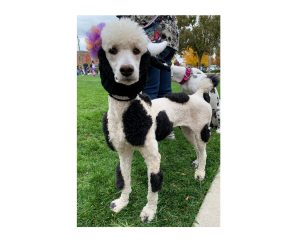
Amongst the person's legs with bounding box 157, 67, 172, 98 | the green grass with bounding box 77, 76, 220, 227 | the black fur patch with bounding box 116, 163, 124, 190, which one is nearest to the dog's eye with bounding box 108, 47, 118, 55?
the green grass with bounding box 77, 76, 220, 227

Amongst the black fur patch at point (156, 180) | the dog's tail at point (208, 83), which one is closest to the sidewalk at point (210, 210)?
the black fur patch at point (156, 180)

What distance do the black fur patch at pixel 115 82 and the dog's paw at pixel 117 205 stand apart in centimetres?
56

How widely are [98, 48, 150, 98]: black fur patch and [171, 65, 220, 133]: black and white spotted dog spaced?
61 cm

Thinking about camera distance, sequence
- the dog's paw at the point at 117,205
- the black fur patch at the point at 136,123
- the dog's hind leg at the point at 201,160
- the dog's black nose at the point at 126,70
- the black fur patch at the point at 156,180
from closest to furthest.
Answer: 1. the dog's black nose at the point at 126,70
2. the black fur patch at the point at 136,123
3. the black fur patch at the point at 156,180
4. the dog's paw at the point at 117,205
5. the dog's hind leg at the point at 201,160

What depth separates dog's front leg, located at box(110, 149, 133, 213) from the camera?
1.49 m

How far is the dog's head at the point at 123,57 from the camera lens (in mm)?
1169

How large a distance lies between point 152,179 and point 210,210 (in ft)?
1.12

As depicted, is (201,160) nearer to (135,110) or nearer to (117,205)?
(117,205)

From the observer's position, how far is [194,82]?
1902 mm

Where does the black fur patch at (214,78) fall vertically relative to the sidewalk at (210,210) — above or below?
above

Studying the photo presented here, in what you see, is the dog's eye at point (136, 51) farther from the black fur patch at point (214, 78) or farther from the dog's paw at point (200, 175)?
the dog's paw at point (200, 175)

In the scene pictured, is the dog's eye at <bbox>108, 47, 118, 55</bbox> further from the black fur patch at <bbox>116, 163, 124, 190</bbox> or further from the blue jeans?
the black fur patch at <bbox>116, 163, 124, 190</bbox>

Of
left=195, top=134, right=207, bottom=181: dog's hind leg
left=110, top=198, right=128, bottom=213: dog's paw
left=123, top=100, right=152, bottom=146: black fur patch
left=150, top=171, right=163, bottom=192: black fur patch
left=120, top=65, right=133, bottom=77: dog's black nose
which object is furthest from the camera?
left=195, top=134, right=207, bottom=181: dog's hind leg
